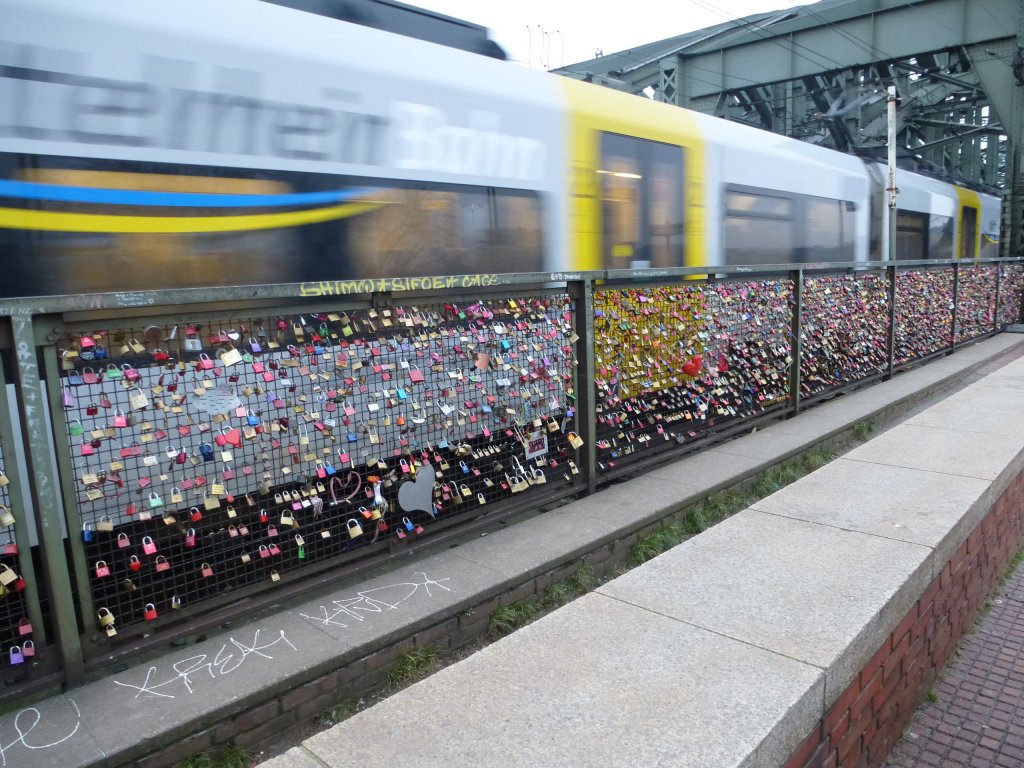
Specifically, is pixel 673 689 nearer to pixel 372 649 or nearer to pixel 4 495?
pixel 372 649

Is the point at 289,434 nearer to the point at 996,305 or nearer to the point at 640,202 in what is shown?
the point at 640,202

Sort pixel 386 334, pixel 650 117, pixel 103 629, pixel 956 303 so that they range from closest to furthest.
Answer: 1. pixel 103 629
2. pixel 386 334
3. pixel 650 117
4. pixel 956 303

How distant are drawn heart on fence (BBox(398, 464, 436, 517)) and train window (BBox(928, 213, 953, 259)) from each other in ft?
43.6

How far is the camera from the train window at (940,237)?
14.0 m

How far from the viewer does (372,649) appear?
9.35 feet

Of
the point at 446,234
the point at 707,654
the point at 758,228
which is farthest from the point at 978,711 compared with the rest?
the point at 758,228

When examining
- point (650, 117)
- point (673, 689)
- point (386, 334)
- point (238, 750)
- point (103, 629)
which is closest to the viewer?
point (673, 689)

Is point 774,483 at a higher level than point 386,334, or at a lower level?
lower

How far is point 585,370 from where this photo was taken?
175 inches

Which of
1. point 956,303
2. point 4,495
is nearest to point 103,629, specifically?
point 4,495

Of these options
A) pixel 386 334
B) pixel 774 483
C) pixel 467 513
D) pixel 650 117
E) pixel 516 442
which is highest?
pixel 650 117

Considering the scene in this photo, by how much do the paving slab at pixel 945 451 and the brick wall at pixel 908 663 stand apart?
7.6 inches

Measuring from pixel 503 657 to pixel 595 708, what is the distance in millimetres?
392

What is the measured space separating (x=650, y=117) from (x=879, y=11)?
1367 cm
